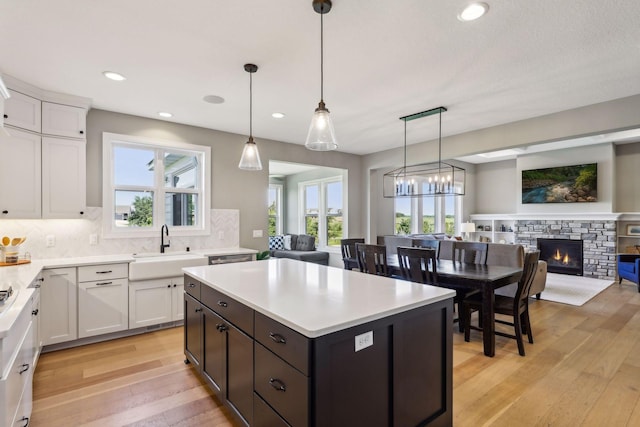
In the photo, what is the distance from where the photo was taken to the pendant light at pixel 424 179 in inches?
180

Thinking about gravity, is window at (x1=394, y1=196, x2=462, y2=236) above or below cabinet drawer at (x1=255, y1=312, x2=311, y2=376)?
above

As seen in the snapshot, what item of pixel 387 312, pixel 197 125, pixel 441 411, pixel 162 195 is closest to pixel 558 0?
pixel 387 312

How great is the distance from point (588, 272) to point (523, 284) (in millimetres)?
5553

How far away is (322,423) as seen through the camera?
1.30 metres

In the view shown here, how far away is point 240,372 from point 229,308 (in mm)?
366

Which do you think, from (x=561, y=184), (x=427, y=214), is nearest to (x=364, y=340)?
(x=427, y=214)

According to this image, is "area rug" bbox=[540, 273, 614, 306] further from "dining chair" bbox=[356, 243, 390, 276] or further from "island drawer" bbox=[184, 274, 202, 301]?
"island drawer" bbox=[184, 274, 202, 301]

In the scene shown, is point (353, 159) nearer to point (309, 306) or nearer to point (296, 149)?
point (296, 149)

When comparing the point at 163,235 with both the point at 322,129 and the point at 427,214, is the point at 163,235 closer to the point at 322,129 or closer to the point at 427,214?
the point at 322,129

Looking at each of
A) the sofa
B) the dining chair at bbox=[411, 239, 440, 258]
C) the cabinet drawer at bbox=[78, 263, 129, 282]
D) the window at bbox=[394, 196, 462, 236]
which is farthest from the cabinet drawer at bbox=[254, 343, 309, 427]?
the window at bbox=[394, 196, 462, 236]

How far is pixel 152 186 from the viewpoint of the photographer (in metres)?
4.21

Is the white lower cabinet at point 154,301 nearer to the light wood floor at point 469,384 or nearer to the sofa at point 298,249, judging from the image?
the light wood floor at point 469,384

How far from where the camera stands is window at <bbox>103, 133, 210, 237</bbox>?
386 centimetres

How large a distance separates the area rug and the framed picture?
1.22 m
